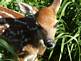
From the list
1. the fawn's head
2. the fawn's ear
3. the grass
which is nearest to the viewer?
the fawn's head

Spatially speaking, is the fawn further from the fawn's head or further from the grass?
the grass

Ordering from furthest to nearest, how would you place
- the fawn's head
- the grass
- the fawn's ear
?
the grass
the fawn's ear
the fawn's head

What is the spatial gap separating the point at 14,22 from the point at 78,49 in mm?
1159

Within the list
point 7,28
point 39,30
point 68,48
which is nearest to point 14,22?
point 7,28

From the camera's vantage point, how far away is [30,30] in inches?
218

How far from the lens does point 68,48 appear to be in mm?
5836

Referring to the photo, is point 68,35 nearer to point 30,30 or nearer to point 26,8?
point 30,30

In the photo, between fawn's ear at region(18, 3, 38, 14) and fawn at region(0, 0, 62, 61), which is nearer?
fawn at region(0, 0, 62, 61)

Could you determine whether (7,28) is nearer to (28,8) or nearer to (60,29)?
(28,8)

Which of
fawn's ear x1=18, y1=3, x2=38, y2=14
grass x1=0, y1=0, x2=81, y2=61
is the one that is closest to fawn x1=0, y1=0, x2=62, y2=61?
fawn's ear x1=18, y1=3, x2=38, y2=14

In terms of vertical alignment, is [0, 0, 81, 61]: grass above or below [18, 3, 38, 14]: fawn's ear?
below

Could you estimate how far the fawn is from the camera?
539cm

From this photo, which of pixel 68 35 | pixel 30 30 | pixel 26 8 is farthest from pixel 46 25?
pixel 68 35

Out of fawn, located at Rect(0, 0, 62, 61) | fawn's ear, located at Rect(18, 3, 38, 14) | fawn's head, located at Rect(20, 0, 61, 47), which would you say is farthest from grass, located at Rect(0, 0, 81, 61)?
fawn's ear, located at Rect(18, 3, 38, 14)
